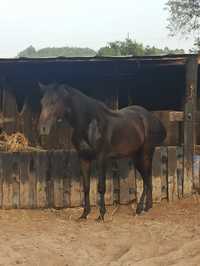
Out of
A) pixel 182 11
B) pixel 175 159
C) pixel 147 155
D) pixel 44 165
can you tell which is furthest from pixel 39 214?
pixel 182 11

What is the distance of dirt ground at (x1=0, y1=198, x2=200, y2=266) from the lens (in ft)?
18.7

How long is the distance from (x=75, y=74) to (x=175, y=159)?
271 centimetres

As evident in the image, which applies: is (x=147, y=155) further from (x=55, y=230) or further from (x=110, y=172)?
(x=55, y=230)

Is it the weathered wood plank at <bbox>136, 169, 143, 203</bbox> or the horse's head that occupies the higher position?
the horse's head

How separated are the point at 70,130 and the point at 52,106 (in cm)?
290

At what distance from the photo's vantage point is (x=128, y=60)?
910 centimetres

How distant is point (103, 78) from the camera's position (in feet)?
33.7

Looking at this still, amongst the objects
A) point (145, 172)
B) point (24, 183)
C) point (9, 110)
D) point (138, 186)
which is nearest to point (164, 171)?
point (138, 186)

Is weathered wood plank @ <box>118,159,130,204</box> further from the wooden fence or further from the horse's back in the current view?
the horse's back

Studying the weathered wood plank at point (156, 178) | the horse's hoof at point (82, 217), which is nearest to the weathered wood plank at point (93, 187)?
the horse's hoof at point (82, 217)

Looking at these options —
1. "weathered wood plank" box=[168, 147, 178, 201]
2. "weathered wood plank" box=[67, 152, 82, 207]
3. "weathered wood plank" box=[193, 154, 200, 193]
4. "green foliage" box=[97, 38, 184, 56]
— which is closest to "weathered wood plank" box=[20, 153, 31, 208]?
"weathered wood plank" box=[67, 152, 82, 207]

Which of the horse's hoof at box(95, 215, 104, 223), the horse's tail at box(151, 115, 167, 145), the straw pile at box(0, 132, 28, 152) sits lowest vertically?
the horse's hoof at box(95, 215, 104, 223)

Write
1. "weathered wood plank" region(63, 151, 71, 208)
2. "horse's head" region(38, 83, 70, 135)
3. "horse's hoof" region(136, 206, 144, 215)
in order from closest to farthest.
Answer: "horse's head" region(38, 83, 70, 135) → "horse's hoof" region(136, 206, 144, 215) → "weathered wood plank" region(63, 151, 71, 208)

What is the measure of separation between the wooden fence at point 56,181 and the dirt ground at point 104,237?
244 millimetres
